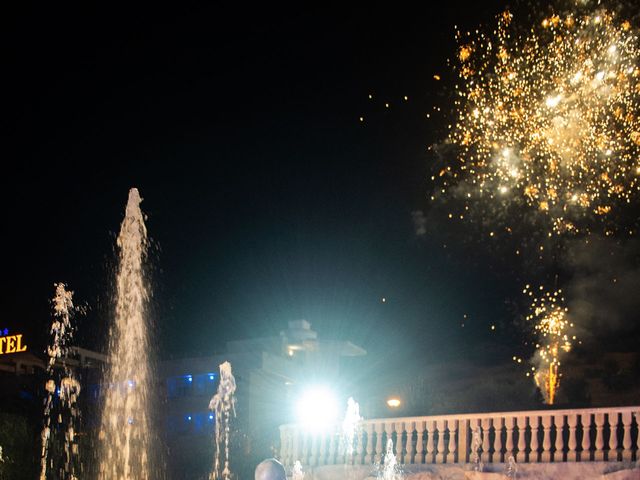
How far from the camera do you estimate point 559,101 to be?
17.9m

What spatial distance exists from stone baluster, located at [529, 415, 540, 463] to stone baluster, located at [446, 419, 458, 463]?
4.59ft

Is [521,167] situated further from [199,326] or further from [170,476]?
[199,326]

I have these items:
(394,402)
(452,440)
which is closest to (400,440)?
(452,440)

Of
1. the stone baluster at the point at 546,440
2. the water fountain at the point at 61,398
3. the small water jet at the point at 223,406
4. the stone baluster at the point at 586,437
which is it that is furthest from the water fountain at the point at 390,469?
the water fountain at the point at 61,398

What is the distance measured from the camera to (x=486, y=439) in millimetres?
13047

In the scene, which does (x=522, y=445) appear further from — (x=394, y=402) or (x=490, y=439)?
(x=394, y=402)

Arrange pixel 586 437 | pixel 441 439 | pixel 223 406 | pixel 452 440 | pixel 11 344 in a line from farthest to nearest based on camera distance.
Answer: pixel 11 344, pixel 223 406, pixel 441 439, pixel 452 440, pixel 586 437

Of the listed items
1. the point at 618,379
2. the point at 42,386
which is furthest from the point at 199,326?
the point at 618,379

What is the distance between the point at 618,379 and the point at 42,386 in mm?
23212

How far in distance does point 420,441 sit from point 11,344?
30.5 metres

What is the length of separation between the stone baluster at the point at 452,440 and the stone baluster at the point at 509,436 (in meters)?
0.92

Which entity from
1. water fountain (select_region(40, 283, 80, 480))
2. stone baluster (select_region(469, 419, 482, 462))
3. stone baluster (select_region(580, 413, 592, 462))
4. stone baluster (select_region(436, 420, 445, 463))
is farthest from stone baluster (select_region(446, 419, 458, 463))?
water fountain (select_region(40, 283, 80, 480))

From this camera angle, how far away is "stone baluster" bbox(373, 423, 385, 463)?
14.3m

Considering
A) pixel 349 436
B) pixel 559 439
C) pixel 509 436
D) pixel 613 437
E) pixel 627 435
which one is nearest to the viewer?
pixel 627 435
